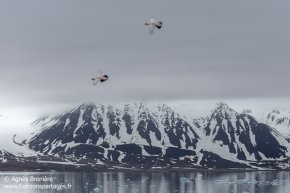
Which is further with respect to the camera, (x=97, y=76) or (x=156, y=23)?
(x=97, y=76)
